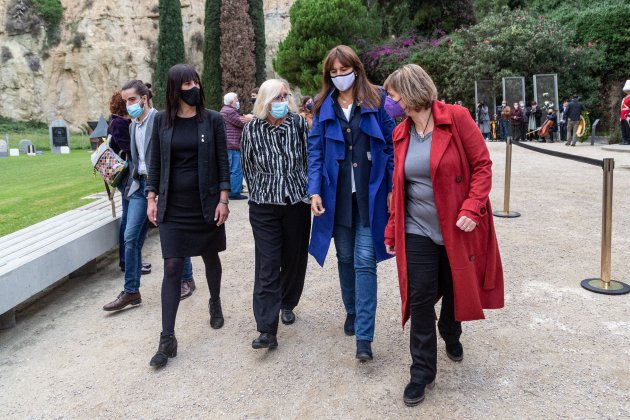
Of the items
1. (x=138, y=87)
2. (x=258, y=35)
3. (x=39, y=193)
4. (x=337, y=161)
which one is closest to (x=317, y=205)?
(x=337, y=161)

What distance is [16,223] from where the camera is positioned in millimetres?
7574

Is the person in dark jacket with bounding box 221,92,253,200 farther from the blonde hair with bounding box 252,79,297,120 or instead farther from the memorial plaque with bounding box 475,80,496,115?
the memorial plaque with bounding box 475,80,496,115

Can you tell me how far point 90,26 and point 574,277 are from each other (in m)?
37.3

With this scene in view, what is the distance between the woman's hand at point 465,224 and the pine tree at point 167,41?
98.2ft

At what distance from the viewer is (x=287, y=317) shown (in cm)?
413

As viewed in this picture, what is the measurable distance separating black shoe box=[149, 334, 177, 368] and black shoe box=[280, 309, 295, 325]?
0.87 m

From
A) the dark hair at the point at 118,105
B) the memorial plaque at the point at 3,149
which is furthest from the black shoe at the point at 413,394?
the memorial plaque at the point at 3,149

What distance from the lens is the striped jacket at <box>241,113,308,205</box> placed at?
144 inches

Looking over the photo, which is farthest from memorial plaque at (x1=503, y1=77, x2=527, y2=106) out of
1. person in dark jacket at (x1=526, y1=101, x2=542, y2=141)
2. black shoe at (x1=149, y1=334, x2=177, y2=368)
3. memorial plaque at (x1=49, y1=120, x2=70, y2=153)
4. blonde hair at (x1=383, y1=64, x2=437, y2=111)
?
memorial plaque at (x1=49, y1=120, x2=70, y2=153)

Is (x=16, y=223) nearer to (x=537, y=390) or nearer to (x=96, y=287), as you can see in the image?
(x=96, y=287)

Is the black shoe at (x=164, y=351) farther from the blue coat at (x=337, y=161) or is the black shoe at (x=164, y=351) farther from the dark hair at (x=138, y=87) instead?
the dark hair at (x=138, y=87)

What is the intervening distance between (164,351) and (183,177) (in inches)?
46.1

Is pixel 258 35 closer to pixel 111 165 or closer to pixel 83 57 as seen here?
pixel 83 57

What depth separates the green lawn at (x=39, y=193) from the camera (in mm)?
8085
